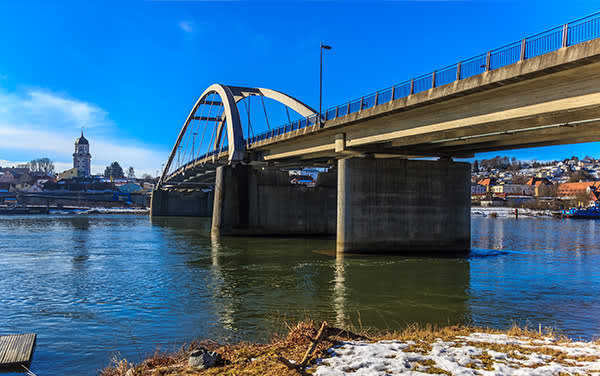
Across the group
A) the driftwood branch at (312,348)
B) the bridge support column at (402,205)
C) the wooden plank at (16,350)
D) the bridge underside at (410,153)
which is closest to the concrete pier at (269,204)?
the bridge underside at (410,153)

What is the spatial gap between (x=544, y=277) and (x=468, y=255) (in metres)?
9.04

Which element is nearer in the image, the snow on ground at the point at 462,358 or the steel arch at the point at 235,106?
the snow on ground at the point at 462,358

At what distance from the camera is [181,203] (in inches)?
4267

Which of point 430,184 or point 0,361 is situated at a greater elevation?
point 430,184

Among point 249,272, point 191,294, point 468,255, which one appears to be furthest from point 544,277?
point 191,294

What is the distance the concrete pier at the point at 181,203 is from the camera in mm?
104938

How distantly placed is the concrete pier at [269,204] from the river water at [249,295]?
14.1m

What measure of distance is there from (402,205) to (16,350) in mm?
24820

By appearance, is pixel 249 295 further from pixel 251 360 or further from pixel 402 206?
pixel 402 206

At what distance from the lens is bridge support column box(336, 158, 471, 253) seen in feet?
99.5

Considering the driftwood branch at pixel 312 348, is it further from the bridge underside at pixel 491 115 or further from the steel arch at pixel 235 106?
the steel arch at pixel 235 106

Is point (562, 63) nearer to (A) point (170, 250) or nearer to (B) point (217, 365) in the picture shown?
(B) point (217, 365)

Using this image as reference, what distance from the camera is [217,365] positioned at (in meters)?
7.14

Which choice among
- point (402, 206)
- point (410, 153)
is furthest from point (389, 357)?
point (410, 153)
